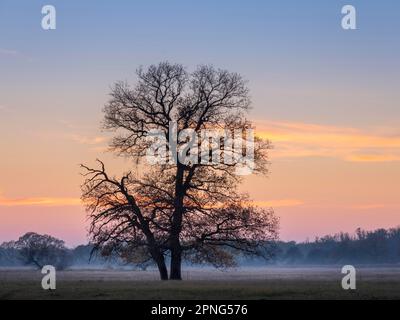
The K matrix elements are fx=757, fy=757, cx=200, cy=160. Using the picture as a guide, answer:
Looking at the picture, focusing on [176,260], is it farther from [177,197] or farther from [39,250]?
[39,250]

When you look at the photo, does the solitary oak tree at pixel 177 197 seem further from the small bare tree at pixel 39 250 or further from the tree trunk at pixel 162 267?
the small bare tree at pixel 39 250

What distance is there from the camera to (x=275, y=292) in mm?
35062

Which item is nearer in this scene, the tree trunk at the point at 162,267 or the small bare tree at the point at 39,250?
the tree trunk at the point at 162,267

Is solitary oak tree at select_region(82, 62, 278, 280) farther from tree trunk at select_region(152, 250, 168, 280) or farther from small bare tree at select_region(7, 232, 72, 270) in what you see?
small bare tree at select_region(7, 232, 72, 270)

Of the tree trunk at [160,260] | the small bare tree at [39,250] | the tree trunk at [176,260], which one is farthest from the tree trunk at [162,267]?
the small bare tree at [39,250]

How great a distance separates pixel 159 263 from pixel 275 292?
566 inches

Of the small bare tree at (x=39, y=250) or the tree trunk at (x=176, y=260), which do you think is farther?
the small bare tree at (x=39, y=250)

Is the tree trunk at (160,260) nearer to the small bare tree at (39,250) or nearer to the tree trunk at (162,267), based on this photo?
the tree trunk at (162,267)

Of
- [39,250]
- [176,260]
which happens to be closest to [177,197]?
[176,260]

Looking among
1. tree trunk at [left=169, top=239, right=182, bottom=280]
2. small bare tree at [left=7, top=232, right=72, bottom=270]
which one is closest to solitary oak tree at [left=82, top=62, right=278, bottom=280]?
tree trunk at [left=169, top=239, right=182, bottom=280]

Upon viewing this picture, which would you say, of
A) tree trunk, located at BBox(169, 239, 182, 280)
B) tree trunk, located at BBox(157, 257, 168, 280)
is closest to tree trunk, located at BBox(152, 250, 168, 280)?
tree trunk, located at BBox(157, 257, 168, 280)

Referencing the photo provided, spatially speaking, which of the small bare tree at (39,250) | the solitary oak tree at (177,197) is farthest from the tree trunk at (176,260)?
the small bare tree at (39,250)

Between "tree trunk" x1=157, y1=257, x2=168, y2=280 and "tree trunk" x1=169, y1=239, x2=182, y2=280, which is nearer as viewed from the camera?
"tree trunk" x1=169, y1=239, x2=182, y2=280
